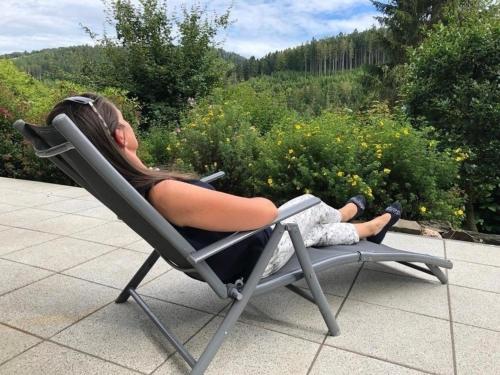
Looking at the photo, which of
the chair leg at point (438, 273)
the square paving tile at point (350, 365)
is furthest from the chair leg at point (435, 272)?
the square paving tile at point (350, 365)

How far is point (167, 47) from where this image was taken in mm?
10664

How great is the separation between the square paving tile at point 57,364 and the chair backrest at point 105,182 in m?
0.57

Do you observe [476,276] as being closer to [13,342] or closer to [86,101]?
[86,101]

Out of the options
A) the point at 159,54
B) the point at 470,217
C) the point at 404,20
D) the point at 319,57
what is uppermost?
the point at 319,57

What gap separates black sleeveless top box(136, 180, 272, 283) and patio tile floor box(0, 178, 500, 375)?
38cm

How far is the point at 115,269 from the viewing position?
3.12m

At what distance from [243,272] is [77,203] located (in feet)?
11.8

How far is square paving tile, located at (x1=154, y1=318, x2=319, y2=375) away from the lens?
6.41ft

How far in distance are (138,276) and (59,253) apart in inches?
48.1

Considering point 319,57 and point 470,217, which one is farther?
point 319,57

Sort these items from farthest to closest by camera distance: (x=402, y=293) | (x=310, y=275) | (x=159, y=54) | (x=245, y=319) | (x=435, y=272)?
(x=159, y=54) < (x=435, y=272) < (x=402, y=293) < (x=245, y=319) < (x=310, y=275)

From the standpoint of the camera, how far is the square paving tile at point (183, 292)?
→ 8.57 ft

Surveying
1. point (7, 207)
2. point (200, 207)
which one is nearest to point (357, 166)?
point (200, 207)

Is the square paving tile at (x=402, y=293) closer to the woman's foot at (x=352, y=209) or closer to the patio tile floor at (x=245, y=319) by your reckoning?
the patio tile floor at (x=245, y=319)
